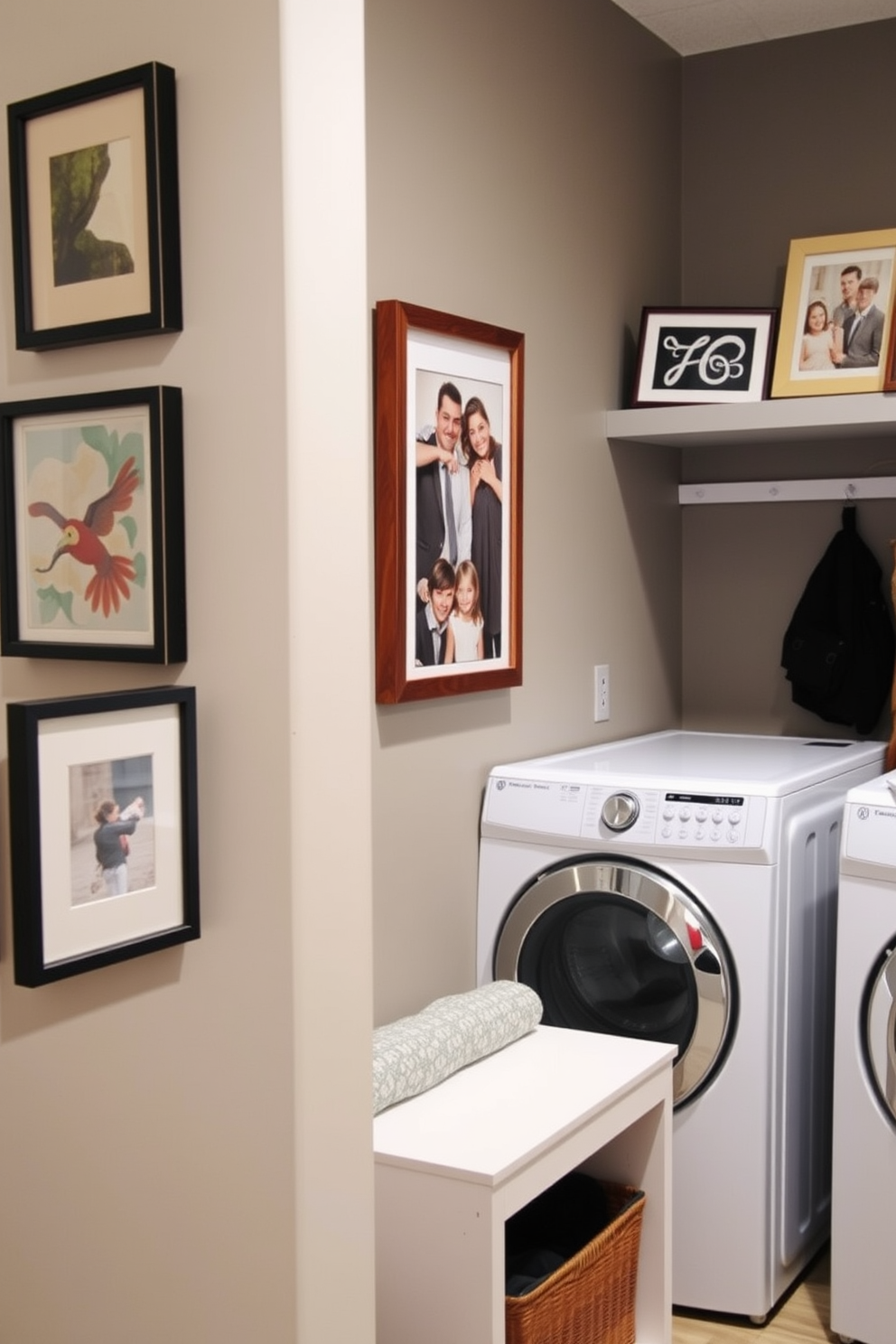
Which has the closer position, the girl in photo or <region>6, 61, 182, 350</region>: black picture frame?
<region>6, 61, 182, 350</region>: black picture frame

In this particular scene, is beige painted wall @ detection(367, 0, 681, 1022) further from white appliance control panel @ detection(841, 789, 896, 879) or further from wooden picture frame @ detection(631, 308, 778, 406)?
white appliance control panel @ detection(841, 789, 896, 879)

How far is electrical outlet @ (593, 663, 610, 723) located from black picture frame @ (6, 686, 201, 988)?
6.42 feet

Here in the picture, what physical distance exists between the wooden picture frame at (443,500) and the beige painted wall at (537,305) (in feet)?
0.25

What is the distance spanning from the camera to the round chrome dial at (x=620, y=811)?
282cm

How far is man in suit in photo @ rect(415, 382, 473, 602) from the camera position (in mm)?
2693

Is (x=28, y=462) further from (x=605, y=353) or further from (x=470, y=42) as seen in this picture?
(x=605, y=353)

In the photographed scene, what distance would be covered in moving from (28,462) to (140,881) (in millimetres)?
486

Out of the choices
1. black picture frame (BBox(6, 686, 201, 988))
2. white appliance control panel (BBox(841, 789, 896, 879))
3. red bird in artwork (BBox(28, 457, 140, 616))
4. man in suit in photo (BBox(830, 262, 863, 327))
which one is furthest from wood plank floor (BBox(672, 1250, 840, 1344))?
man in suit in photo (BBox(830, 262, 863, 327))

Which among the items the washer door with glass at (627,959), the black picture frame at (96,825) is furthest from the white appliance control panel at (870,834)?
the black picture frame at (96,825)

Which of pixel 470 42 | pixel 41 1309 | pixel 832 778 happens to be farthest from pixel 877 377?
pixel 41 1309

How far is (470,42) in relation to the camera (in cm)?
287

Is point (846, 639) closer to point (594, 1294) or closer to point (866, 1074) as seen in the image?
point (866, 1074)

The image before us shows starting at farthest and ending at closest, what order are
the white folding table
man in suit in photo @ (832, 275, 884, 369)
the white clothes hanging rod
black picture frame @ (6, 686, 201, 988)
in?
the white clothes hanging rod < man in suit in photo @ (832, 275, 884, 369) < the white folding table < black picture frame @ (6, 686, 201, 988)

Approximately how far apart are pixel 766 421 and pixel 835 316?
0.34 m
